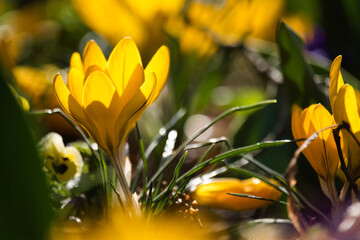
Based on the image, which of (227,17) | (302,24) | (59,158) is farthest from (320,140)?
(302,24)

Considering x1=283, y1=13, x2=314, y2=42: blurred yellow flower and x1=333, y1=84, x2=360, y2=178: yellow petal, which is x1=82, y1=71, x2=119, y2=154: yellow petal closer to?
x1=333, y1=84, x2=360, y2=178: yellow petal

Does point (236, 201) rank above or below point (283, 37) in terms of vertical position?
below

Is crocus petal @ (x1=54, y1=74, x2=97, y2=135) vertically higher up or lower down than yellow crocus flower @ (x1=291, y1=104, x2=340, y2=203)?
higher up

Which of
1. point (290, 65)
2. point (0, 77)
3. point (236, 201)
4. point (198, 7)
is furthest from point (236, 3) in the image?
point (0, 77)

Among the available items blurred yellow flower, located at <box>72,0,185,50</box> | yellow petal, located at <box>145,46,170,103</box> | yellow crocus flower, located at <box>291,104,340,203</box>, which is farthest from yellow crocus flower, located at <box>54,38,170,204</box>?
blurred yellow flower, located at <box>72,0,185,50</box>

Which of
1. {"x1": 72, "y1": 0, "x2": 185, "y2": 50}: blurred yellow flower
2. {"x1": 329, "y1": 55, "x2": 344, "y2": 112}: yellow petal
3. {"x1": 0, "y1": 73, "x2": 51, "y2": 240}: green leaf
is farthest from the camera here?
{"x1": 72, "y1": 0, "x2": 185, "y2": 50}: blurred yellow flower

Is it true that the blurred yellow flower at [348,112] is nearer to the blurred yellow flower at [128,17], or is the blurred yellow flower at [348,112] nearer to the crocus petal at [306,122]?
the crocus petal at [306,122]

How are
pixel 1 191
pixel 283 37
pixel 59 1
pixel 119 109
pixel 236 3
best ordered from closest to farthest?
pixel 1 191
pixel 119 109
pixel 283 37
pixel 236 3
pixel 59 1

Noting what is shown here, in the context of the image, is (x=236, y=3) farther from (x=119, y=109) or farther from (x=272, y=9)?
(x=119, y=109)
